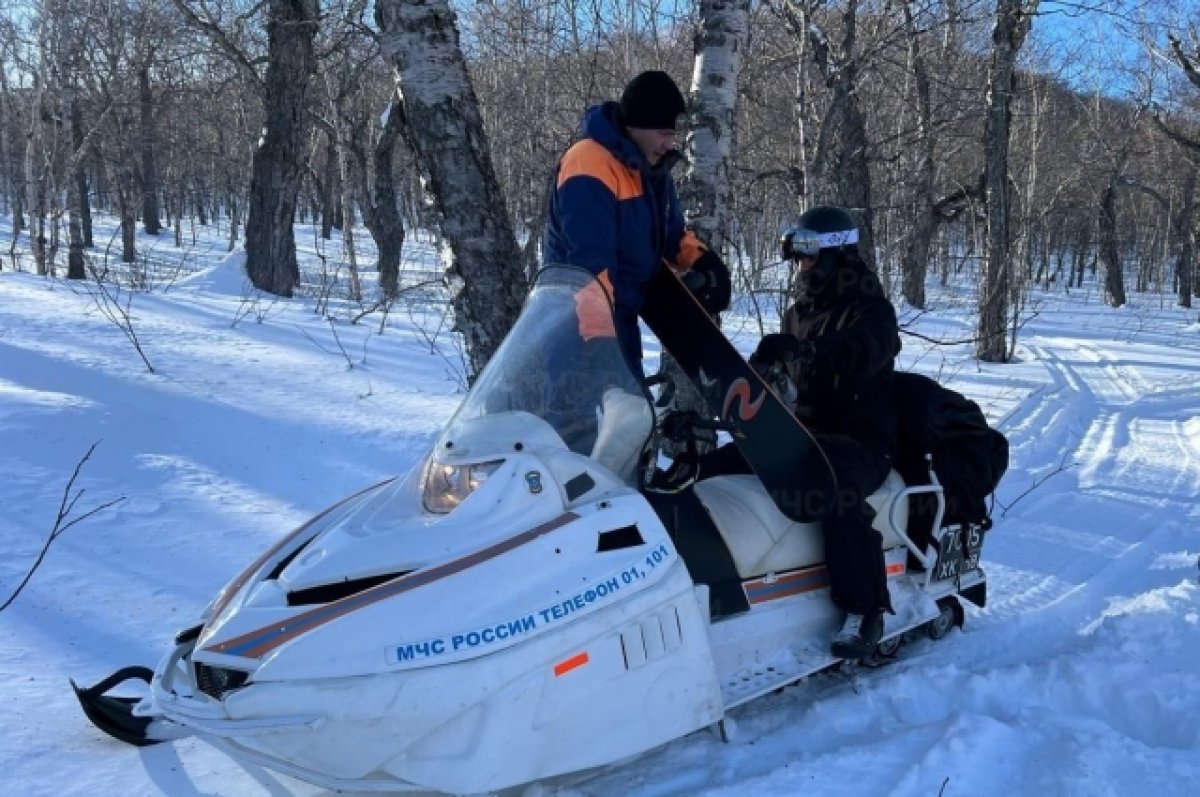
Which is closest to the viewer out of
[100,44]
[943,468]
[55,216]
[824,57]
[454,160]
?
[943,468]

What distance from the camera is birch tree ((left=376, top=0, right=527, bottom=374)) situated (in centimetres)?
440

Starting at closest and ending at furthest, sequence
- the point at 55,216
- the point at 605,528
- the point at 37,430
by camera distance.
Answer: the point at 605,528, the point at 37,430, the point at 55,216

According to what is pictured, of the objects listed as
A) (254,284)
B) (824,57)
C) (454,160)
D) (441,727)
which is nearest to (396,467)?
(454,160)

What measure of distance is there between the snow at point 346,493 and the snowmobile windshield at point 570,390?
3.25 feet

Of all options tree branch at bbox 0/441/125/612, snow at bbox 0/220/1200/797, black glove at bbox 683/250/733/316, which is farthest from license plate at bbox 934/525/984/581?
tree branch at bbox 0/441/125/612

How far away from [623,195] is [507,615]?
176cm

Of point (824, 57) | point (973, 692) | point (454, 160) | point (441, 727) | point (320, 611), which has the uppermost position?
point (824, 57)

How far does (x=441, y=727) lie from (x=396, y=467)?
3408mm

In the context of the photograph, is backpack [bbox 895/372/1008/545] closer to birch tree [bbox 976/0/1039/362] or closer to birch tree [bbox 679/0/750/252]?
birch tree [bbox 679/0/750/252]

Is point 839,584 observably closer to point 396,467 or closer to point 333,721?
point 333,721

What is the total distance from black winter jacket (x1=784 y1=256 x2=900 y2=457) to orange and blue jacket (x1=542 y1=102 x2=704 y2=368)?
2.25ft

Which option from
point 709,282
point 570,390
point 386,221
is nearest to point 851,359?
point 709,282

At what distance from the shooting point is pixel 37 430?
5266 mm

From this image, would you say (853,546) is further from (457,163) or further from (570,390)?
(457,163)
